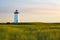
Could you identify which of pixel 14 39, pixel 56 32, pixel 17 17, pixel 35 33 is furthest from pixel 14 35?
pixel 17 17

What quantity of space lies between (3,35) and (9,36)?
24 centimetres

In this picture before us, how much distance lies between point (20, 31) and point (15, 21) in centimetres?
514

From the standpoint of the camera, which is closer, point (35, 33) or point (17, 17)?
point (35, 33)

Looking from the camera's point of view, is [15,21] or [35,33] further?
[15,21]

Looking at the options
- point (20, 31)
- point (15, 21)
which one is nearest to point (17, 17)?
point (15, 21)

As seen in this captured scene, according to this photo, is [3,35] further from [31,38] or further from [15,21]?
[15,21]

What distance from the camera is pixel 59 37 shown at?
9688 millimetres

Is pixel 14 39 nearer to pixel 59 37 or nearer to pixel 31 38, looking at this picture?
pixel 31 38

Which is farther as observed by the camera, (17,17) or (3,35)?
(17,17)

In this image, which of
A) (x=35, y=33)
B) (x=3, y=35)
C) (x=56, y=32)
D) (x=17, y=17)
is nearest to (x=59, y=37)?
(x=56, y=32)

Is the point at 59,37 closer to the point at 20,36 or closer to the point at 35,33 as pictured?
the point at 35,33

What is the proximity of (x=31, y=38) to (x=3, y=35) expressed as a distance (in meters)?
1.05

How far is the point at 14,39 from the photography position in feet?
30.3

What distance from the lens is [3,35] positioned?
9359 mm
